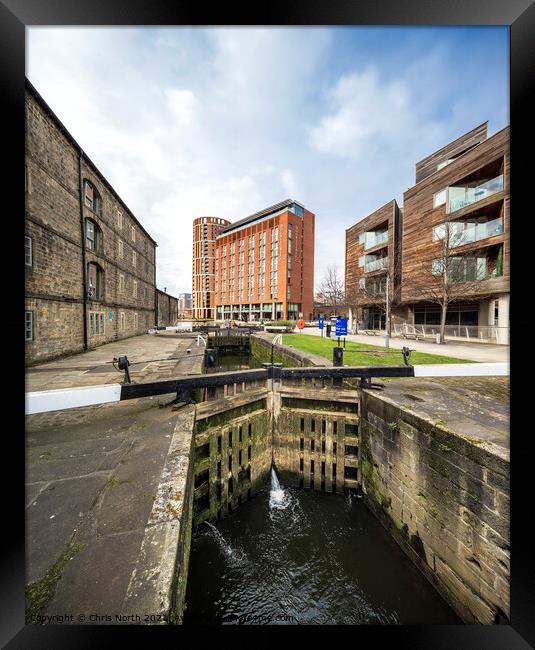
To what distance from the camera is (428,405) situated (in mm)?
4688

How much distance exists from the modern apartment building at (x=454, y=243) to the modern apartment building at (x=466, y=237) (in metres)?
0.05

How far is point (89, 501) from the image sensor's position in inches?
93.7

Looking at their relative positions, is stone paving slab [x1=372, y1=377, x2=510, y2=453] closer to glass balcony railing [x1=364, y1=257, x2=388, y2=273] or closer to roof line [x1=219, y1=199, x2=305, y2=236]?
glass balcony railing [x1=364, y1=257, x2=388, y2=273]

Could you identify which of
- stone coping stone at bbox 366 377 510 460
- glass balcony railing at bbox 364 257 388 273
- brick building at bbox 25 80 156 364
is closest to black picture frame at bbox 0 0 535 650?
stone coping stone at bbox 366 377 510 460

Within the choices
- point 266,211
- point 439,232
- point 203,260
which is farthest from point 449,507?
point 203,260

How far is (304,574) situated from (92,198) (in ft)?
63.5

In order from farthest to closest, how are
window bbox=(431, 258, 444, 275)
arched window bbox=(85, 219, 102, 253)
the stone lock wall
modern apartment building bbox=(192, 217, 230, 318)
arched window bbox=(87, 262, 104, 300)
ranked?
modern apartment building bbox=(192, 217, 230, 318) → window bbox=(431, 258, 444, 275) → arched window bbox=(87, 262, 104, 300) → arched window bbox=(85, 219, 102, 253) → the stone lock wall

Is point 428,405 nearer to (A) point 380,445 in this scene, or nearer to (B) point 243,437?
(A) point 380,445

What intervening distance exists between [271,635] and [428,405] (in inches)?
184

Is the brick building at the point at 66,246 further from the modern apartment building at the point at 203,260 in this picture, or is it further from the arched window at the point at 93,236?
the modern apartment building at the point at 203,260

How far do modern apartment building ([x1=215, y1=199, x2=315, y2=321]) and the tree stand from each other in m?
33.3

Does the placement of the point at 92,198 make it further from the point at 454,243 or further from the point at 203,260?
the point at 203,260

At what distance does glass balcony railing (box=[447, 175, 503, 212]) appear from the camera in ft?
48.4

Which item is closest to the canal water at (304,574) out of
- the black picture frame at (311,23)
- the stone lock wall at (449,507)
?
the stone lock wall at (449,507)
